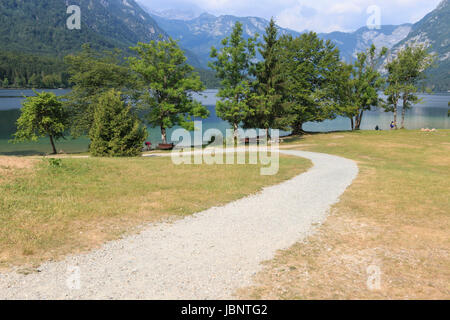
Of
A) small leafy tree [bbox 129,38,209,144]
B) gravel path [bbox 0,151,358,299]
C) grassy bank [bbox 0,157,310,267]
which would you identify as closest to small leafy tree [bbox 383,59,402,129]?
small leafy tree [bbox 129,38,209,144]

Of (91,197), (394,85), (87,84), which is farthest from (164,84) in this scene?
(394,85)

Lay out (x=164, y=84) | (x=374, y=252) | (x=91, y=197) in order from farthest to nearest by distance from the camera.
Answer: (x=164, y=84) < (x=91, y=197) < (x=374, y=252)

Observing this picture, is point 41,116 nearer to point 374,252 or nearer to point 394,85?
point 374,252

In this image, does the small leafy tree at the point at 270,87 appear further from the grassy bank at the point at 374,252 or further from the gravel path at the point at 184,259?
the gravel path at the point at 184,259

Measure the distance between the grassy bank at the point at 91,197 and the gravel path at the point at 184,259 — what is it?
3.16 feet

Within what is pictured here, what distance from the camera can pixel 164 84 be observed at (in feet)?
139

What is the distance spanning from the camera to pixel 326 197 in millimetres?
14797

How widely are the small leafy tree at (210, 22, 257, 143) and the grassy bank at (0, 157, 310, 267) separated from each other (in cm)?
2335

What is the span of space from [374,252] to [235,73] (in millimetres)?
38625

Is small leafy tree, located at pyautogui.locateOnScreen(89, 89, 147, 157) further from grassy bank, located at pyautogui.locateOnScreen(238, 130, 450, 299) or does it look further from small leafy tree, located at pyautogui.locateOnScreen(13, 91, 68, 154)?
grassy bank, located at pyautogui.locateOnScreen(238, 130, 450, 299)

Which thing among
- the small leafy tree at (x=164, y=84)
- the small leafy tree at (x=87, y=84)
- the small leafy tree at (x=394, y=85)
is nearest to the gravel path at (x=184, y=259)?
the small leafy tree at (x=164, y=84)

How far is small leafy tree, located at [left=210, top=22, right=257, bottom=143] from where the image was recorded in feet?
139

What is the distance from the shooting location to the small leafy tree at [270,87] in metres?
42.4
